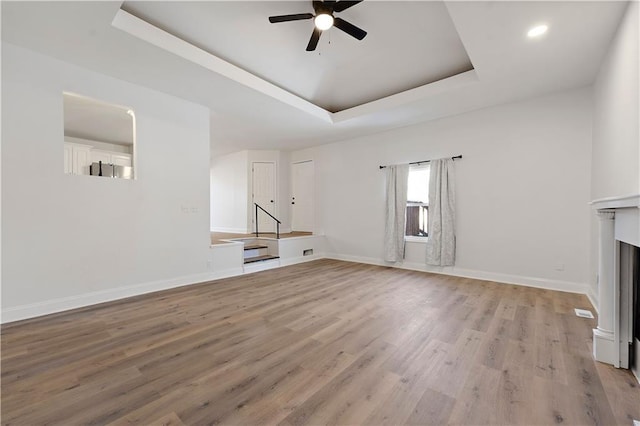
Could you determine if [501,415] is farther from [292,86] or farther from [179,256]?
[292,86]

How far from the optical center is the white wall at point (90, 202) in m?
2.89

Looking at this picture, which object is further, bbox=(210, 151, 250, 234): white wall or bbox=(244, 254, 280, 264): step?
bbox=(210, 151, 250, 234): white wall

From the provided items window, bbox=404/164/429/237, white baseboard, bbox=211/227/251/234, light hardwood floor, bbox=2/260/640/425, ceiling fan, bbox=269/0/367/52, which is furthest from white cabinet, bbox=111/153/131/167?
window, bbox=404/164/429/237

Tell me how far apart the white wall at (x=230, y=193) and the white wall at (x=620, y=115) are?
7.31 metres

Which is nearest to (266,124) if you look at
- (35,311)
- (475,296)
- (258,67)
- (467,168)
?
(258,67)

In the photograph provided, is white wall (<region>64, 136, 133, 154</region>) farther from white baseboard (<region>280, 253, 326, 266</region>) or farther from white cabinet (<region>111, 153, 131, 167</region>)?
white baseboard (<region>280, 253, 326, 266</region>)

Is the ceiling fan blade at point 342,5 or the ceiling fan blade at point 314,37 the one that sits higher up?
the ceiling fan blade at point 342,5

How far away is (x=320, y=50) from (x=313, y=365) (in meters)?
3.67

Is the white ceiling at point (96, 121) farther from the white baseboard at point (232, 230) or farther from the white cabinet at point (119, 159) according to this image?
the white baseboard at point (232, 230)

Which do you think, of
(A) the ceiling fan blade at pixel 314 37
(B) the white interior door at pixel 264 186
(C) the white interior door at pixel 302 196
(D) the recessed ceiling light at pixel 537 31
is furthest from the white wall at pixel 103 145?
(D) the recessed ceiling light at pixel 537 31

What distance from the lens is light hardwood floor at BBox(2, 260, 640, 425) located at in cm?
154

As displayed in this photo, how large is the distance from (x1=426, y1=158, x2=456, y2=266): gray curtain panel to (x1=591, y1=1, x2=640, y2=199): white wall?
1.92 m

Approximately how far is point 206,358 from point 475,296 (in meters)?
3.46

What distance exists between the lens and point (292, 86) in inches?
173
